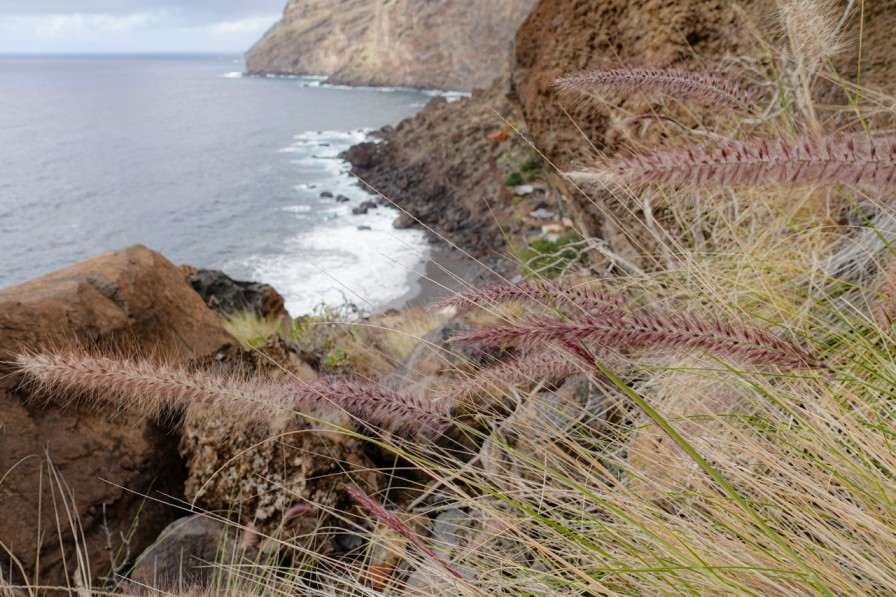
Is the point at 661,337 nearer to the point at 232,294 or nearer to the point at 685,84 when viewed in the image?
the point at 685,84

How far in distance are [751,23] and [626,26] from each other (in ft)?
2.21

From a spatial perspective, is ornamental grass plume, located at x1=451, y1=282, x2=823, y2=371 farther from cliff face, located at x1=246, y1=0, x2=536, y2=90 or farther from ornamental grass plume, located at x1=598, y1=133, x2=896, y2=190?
cliff face, located at x1=246, y1=0, x2=536, y2=90

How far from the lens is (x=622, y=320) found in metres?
0.92

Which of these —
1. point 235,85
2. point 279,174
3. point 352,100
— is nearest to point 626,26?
point 279,174

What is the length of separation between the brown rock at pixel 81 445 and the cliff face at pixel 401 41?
31651 mm

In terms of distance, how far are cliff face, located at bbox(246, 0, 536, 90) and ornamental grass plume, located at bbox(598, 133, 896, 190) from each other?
108 feet

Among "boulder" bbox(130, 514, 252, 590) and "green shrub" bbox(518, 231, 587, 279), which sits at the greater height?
"green shrub" bbox(518, 231, 587, 279)

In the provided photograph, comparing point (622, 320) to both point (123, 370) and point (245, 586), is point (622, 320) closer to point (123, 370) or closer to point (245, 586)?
point (123, 370)

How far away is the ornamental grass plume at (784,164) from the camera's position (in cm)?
82

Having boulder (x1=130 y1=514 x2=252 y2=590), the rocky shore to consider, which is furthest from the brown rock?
boulder (x1=130 y1=514 x2=252 y2=590)

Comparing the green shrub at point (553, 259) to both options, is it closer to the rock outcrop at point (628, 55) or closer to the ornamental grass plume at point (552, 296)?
the ornamental grass plume at point (552, 296)

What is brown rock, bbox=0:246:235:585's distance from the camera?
2.00 meters

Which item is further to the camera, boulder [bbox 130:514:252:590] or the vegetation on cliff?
boulder [bbox 130:514:252:590]

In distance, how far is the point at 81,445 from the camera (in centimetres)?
221
